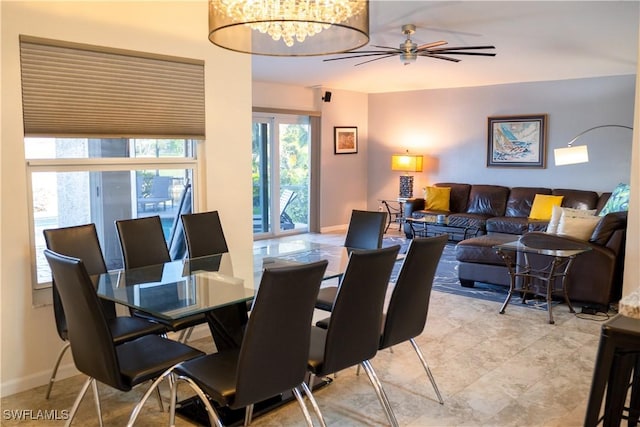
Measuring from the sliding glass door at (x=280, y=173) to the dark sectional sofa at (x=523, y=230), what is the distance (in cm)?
197

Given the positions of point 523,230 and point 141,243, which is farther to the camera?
point 523,230

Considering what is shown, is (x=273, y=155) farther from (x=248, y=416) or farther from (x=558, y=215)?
(x=248, y=416)

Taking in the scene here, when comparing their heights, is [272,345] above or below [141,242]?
below

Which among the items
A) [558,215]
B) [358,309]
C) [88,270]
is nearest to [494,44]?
[558,215]

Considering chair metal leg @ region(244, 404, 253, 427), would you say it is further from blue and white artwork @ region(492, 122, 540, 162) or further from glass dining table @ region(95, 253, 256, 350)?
blue and white artwork @ region(492, 122, 540, 162)

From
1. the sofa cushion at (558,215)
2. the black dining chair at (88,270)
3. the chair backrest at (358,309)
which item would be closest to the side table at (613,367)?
the chair backrest at (358,309)

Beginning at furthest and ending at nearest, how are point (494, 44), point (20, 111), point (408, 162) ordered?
1. point (408, 162)
2. point (494, 44)
3. point (20, 111)

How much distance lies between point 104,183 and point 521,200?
6.00 meters

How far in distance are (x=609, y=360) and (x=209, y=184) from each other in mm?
2959

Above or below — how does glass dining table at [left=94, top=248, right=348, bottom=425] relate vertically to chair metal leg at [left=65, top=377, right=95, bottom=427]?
above

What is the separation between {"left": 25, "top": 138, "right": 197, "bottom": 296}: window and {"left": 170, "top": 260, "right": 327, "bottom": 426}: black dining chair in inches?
66.9

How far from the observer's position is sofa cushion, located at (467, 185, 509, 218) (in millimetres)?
8219

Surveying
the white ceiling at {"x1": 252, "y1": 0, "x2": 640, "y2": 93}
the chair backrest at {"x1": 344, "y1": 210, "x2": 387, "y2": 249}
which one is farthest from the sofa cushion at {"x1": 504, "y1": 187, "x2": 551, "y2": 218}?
the chair backrest at {"x1": 344, "y1": 210, "x2": 387, "y2": 249}

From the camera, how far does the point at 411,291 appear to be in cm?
275
